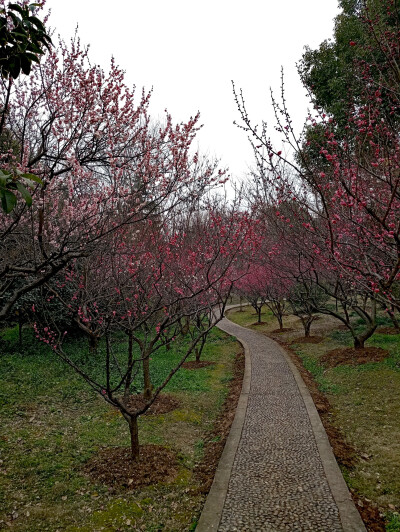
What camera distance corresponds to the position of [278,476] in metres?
4.59

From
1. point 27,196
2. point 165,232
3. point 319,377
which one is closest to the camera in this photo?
point 27,196

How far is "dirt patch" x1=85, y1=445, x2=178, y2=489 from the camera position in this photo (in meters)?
4.56

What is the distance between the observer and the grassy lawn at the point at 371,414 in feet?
14.0

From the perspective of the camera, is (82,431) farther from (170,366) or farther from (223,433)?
(170,366)

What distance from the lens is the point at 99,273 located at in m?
7.23

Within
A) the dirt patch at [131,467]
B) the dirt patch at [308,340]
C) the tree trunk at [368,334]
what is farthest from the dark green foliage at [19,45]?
the dirt patch at [308,340]

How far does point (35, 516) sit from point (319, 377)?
740cm

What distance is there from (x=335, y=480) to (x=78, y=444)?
395cm

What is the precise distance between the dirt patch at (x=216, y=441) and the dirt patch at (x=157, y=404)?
1.08 metres

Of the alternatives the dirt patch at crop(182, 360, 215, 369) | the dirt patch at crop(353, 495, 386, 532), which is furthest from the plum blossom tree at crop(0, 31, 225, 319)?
the dirt patch at crop(182, 360, 215, 369)

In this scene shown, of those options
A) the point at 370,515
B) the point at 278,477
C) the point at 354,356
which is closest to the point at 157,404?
the point at 278,477

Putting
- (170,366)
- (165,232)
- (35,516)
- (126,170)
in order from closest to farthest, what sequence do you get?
(35,516) → (126,170) → (165,232) → (170,366)

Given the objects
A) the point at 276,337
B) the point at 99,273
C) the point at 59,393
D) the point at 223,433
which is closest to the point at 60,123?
the point at 99,273

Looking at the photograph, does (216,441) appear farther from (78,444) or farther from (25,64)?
(25,64)
